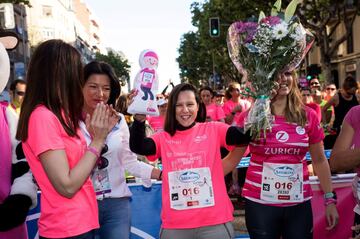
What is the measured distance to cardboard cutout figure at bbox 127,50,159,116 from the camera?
304cm

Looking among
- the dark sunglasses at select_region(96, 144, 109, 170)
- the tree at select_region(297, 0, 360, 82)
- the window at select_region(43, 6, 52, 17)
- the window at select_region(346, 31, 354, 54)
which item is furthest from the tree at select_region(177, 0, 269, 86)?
the window at select_region(43, 6, 52, 17)

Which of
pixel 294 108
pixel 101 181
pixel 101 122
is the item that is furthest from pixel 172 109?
pixel 101 122

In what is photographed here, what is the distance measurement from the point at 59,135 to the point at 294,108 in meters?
1.67

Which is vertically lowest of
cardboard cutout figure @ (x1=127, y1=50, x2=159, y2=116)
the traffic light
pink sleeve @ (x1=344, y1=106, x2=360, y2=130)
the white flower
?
pink sleeve @ (x1=344, y1=106, x2=360, y2=130)

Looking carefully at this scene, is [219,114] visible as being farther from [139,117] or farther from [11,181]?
[11,181]

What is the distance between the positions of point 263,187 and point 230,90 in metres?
6.01

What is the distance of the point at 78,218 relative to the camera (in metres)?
2.30

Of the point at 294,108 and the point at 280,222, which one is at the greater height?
the point at 294,108

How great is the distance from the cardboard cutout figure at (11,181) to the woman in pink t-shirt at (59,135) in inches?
8.0

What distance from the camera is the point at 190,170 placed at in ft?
10.0

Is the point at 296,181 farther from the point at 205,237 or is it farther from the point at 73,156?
the point at 73,156

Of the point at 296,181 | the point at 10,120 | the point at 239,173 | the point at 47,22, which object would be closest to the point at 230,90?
the point at 239,173

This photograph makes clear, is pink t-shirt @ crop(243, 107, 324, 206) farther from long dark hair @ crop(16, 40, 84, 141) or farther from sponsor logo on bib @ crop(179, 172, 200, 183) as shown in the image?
long dark hair @ crop(16, 40, 84, 141)

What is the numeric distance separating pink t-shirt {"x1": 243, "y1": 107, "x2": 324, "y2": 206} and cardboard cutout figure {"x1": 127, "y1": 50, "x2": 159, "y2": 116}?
0.74m
